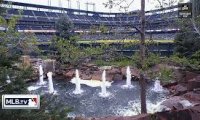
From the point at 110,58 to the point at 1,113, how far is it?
242 inches

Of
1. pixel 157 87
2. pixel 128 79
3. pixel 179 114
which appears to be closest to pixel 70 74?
pixel 128 79

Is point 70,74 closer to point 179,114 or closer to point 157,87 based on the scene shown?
point 157,87

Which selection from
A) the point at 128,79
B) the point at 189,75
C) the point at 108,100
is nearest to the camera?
the point at 108,100

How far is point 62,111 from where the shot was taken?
796cm

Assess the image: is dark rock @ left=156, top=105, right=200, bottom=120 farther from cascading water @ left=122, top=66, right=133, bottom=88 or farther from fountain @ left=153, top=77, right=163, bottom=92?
cascading water @ left=122, top=66, right=133, bottom=88

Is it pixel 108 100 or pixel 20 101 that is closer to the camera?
pixel 20 101

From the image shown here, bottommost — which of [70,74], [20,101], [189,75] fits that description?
[70,74]

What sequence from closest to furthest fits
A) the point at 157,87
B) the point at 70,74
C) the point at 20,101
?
the point at 20,101
the point at 157,87
the point at 70,74

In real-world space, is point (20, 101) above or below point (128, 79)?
above

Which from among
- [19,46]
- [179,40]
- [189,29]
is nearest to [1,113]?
[19,46]

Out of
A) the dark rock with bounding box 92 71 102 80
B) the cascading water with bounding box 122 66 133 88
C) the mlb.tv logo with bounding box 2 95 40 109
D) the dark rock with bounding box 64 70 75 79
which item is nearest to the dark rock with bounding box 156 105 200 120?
the mlb.tv logo with bounding box 2 95 40 109

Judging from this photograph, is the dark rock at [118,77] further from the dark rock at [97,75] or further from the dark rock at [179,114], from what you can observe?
the dark rock at [179,114]

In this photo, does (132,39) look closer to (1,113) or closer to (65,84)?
(1,113)

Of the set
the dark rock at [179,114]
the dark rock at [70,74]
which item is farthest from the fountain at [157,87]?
the dark rock at [179,114]
